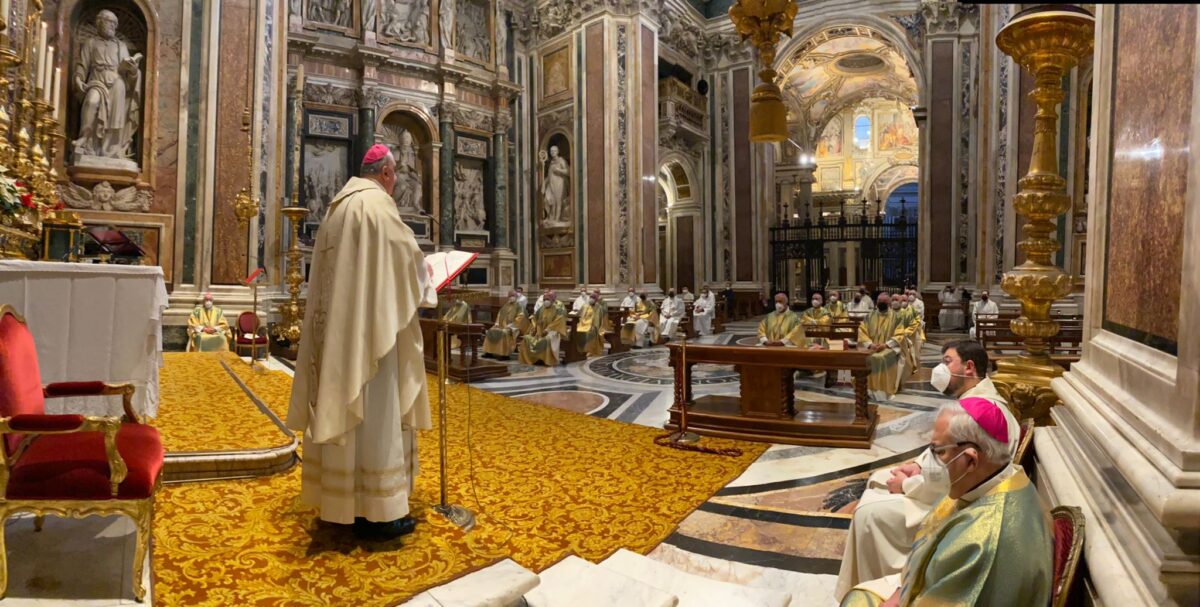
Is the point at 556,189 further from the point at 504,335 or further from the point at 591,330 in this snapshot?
the point at 504,335

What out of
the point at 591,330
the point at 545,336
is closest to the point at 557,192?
the point at 591,330

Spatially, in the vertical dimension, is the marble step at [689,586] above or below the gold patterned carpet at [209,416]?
below

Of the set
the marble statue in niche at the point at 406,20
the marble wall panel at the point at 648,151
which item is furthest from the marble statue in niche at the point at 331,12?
the marble wall panel at the point at 648,151

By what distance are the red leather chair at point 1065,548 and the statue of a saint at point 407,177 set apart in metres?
13.8

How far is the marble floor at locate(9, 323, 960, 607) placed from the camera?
2352mm

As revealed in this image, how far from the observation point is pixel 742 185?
65.3 feet

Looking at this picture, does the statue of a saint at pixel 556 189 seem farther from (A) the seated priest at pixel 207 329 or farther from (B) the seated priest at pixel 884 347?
(B) the seated priest at pixel 884 347

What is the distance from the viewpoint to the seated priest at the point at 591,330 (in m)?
11.5

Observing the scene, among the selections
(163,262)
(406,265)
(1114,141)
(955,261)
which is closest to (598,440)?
(406,265)

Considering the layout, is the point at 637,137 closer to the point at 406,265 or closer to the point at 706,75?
the point at 706,75

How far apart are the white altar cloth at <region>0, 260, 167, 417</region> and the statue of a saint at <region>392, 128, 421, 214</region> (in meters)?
10.1

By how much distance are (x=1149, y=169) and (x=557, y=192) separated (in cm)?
1474

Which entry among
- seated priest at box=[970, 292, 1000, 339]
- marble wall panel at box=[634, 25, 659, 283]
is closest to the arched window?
seated priest at box=[970, 292, 1000, 339]

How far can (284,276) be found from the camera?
11938 mm
